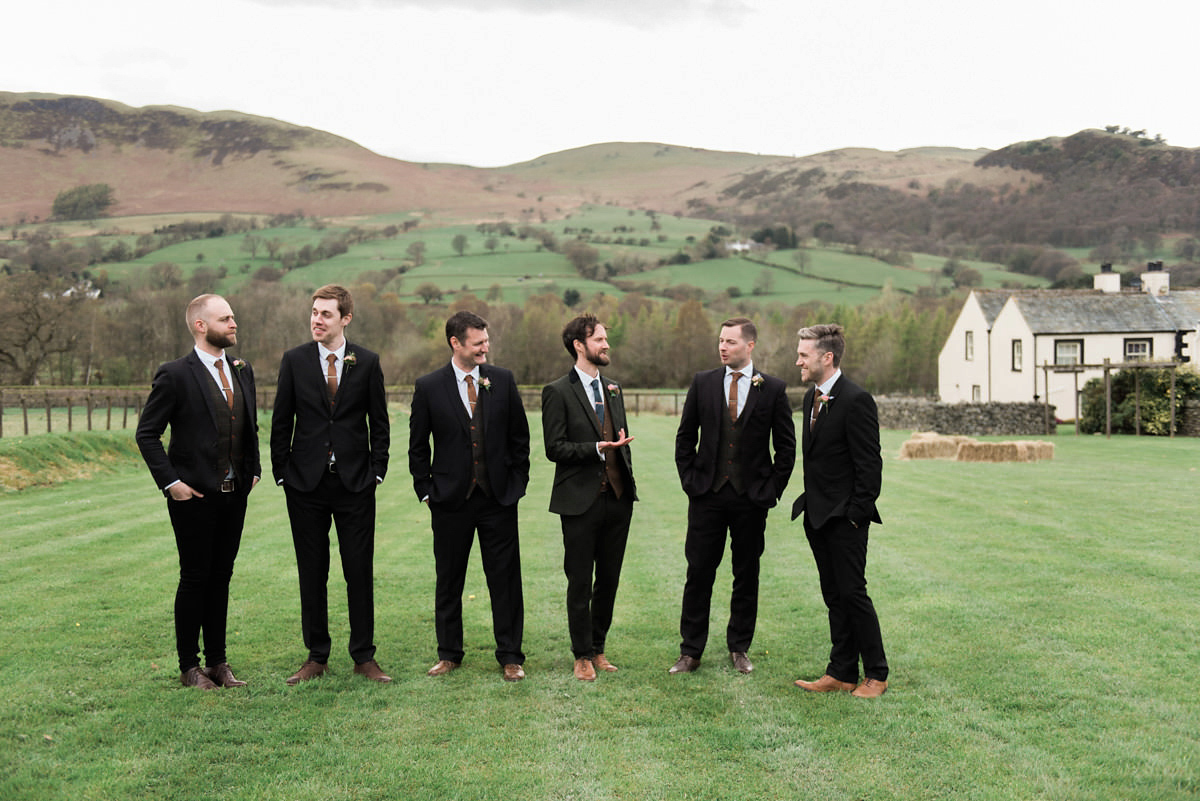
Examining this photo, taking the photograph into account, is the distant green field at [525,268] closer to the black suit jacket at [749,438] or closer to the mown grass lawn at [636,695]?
the mown grass lawn at [636,695]

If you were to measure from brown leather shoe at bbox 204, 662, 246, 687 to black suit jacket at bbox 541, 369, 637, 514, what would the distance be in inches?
93.6

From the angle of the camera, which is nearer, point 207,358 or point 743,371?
point 207,358

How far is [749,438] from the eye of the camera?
21.4ft

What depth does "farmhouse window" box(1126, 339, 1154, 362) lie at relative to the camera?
142 ft

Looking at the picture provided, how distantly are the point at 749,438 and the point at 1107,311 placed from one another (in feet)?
146

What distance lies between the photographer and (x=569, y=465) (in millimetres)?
6551

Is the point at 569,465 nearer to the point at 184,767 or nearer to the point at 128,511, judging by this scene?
the point at 184,767

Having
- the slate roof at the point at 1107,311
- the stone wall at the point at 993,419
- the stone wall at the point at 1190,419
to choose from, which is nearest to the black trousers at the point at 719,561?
the stone wall at the point at 1190,419

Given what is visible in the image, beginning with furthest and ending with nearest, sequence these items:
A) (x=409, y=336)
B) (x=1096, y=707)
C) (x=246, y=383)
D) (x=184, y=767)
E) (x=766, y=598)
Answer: (x=409, y=336) → (x=766, y=598) → (x=246, y=383) → (x=1096, y=707) → (x=184, y=767)

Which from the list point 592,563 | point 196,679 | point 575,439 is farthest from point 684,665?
point 196,679

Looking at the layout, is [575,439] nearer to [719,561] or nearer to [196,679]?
[719,561]

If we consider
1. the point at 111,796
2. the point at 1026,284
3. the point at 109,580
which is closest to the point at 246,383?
the point at 111,796

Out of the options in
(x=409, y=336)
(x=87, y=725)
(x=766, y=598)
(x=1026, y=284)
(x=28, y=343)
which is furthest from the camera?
(x=1026, y=284)

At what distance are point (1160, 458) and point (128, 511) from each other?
Result: 79.5ft
